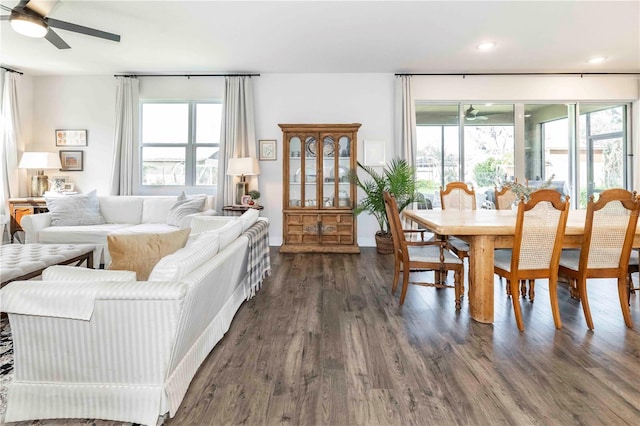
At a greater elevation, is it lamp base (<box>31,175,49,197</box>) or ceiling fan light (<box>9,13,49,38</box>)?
ceiling fan light (<box>9,13,49,38</box>)

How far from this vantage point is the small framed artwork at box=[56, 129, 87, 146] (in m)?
5.59

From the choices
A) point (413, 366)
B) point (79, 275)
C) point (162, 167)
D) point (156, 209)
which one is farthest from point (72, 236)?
point (413, 366)

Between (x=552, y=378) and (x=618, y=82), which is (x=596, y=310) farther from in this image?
(x=618, y=82)

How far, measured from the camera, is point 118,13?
3.54m

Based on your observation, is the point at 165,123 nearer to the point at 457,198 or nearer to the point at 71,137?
the point at 71,137

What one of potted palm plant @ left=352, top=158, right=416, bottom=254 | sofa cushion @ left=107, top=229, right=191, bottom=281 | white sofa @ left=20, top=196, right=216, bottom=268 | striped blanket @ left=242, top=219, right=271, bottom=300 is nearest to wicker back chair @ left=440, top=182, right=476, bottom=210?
potted palm plant @ left=352, top=158, right=416, bottom=254

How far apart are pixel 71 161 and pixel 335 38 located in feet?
15.0

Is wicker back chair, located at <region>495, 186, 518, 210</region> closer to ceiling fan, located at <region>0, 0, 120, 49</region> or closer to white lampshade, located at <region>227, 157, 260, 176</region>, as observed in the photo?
white lampshade, located at <region>227, 157, 260, 176</region>

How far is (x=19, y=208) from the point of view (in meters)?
4.89

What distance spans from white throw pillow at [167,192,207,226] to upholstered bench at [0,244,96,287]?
48.5 inches

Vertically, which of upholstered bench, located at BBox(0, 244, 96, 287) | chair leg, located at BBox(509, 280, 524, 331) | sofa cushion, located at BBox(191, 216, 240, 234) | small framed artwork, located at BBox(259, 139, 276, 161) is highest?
small framed artwork, located at BBox(259, 139, 276, 161)

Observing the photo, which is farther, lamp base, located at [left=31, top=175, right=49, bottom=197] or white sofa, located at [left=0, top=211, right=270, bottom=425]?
lamp base, located at [left=31, top=175, right=49, bottom=197]

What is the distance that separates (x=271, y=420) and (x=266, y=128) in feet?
15.4

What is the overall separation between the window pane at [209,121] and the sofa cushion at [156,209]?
1329 millimetres
